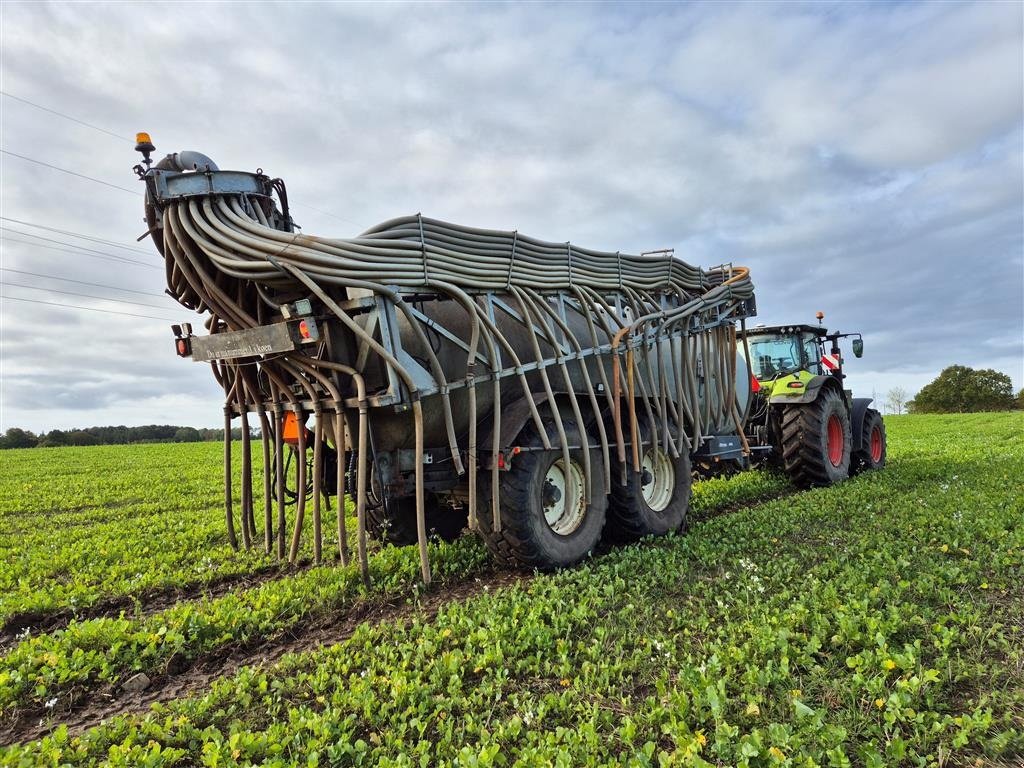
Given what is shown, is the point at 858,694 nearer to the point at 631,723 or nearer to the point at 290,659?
the point at 631,723

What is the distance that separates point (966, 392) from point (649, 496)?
171 feet

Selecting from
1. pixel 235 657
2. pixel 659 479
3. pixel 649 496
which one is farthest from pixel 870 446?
pixel 235 657

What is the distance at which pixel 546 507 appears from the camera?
16.5 feet

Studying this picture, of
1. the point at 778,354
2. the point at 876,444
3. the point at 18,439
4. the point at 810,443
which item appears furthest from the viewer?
the point at 18,439

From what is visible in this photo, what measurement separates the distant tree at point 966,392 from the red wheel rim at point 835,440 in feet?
143

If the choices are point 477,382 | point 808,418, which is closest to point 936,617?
point 477,382

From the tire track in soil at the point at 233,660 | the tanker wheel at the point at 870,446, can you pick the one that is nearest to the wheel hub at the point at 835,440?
the tanker wheel at the point at 870,446

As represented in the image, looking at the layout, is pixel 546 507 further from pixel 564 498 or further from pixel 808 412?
pixel 808 412

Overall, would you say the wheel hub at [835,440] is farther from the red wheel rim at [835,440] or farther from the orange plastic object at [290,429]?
the orange plastic object at [290,429]

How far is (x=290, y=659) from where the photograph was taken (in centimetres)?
326

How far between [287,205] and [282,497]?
7.21 feet

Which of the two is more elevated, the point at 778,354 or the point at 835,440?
the point at 778,354

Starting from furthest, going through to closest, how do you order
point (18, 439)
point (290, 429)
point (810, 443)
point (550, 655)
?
point (18, 439), point (810, 443), point (290, 429), point (550, 655)

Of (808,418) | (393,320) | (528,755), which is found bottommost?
(528,755)
